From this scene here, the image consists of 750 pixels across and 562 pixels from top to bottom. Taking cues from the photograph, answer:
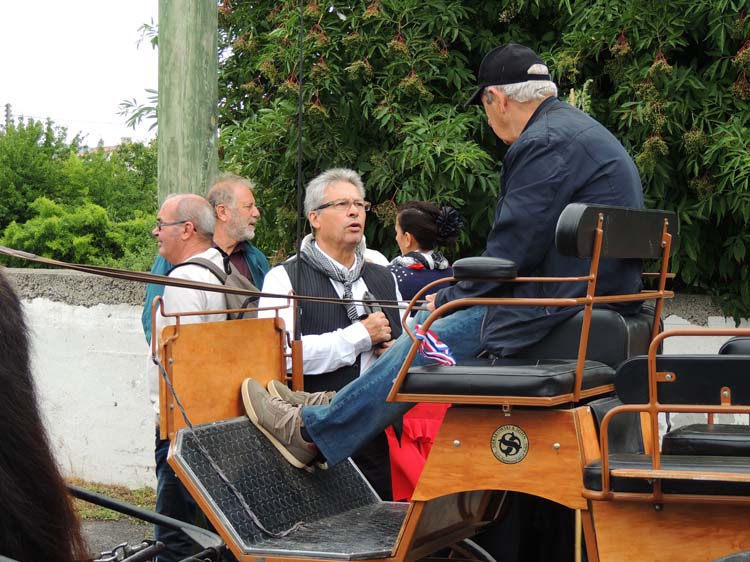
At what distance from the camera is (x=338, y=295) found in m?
4.55

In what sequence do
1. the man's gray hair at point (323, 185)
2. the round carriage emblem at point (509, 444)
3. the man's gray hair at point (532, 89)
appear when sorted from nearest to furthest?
the round carriage emblem at point (509, 444)
the man's gray hair at point (532, 89)
the man's gray hair at point (323, 185)

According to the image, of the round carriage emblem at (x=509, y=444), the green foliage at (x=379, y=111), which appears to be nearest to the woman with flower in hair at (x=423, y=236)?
the green foliage at (x=379, y=111)

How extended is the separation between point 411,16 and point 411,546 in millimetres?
3527

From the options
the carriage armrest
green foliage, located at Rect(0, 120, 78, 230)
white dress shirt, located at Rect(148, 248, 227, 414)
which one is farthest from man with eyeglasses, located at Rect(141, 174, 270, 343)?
green foliage, located at Rect(0, 120, 78, 230)

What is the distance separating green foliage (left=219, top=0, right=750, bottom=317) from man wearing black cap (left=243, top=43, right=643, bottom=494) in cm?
180

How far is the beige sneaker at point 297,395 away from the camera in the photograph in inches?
157

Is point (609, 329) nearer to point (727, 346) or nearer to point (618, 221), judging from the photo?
point (618, 221)

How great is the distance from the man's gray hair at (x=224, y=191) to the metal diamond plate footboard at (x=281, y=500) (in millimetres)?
1631

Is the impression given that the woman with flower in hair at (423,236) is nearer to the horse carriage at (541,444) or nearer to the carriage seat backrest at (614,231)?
the horse carriage at (541,444)

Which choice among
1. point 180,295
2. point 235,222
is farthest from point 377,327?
point 235,222

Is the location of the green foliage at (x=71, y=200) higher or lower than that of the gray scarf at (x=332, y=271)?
higher

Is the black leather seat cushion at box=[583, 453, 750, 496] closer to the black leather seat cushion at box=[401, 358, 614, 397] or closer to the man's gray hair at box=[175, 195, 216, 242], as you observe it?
the black leather seat cushion at box=[401, 358, 614, 397]

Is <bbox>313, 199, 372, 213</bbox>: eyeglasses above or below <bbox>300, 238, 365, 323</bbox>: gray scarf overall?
above

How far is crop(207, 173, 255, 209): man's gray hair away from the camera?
5266mm
